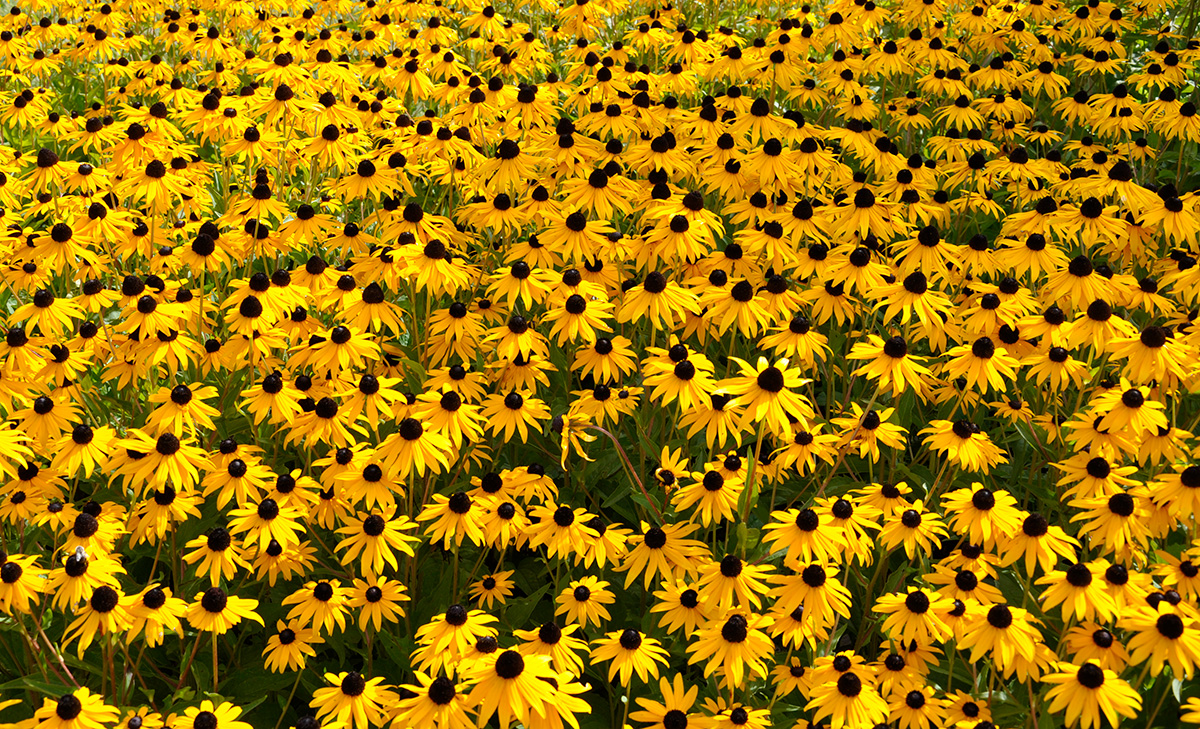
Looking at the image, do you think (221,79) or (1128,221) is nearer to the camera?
(1128,221)

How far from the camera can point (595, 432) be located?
4695mm

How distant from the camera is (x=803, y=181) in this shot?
5648 mm

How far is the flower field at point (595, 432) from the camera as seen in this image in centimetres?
315

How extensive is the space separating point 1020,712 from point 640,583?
4.82ft

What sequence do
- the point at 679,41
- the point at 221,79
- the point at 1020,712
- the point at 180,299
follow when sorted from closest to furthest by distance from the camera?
1. the point at 1020,712
2. the point at 180,299
3. the point at 221,79
4. the point at 679,41

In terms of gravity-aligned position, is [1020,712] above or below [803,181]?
below

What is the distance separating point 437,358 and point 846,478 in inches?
74.2

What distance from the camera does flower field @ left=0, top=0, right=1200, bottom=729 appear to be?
315 centimetres

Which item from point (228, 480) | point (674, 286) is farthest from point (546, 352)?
point (228, 480)

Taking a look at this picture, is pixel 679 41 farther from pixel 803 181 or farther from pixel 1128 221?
pixel 1128 221

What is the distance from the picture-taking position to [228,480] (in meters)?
3.67

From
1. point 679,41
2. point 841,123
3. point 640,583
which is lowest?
point 640,583

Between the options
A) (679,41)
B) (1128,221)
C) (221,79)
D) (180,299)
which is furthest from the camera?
(679,41)

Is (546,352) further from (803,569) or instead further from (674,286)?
(803,569)
